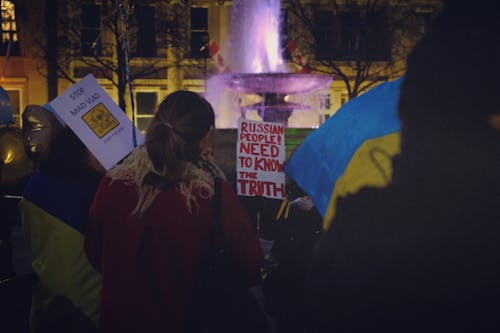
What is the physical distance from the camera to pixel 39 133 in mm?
4555

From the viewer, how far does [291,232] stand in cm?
341

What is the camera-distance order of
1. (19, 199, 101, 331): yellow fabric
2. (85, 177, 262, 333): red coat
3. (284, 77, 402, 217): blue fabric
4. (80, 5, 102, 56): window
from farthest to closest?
(80, 5, 102, 56): window < (19, 199, 101, 331): yellow fabric < (85, 177, 262, 333): red coat < (284, 77, 402, 217): blue fabric

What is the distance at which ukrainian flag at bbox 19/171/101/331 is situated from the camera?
2.33 m

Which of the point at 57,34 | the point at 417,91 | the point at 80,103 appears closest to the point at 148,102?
the point at 57,34

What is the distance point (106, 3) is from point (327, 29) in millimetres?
11072

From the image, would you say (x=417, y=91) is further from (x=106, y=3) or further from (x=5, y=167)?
(x=106, y=3)

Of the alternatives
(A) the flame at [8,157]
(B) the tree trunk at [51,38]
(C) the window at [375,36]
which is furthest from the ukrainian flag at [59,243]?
(B) the tree trunk at [51,38]

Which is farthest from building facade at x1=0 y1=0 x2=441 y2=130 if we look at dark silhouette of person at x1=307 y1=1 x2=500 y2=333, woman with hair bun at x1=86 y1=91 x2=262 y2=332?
dark silhouette of person at x1=307 y1=1 x2=500 y2=333

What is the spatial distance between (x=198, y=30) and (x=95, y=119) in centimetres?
2320

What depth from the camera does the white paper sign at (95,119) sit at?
3.03 m

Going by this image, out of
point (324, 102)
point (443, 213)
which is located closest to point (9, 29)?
point (324, 102)

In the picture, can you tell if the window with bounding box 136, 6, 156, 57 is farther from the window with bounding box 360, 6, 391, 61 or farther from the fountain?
the window with bounding box 360, 6, 391, 61

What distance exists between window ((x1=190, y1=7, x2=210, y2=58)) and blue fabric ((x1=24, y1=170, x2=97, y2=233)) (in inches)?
928

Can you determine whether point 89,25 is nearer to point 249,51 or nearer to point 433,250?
point 249,51
